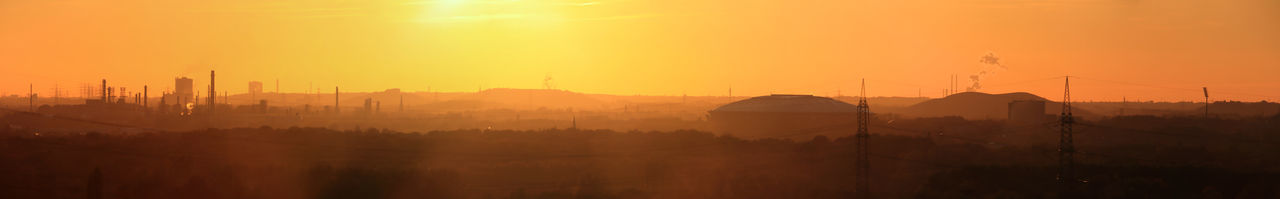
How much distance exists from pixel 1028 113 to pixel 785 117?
23.7 m

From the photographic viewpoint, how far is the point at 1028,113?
115 meters

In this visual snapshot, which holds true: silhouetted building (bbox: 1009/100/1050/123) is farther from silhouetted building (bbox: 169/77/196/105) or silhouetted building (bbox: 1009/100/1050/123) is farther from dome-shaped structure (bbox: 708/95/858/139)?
silhouetted building (bbox: 169/77/196/105)

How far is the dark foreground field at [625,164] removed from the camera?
58.3 metres

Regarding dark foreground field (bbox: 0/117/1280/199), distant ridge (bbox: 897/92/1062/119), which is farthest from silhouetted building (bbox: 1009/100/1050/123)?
distant ridge (bbox: 897/92/1062/119)

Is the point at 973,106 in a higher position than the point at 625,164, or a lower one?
higher

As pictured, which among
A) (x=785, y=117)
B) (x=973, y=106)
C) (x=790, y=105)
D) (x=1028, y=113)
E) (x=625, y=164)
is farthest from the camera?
(x=973, y=106)

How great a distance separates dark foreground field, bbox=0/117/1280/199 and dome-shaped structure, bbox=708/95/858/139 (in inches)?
327

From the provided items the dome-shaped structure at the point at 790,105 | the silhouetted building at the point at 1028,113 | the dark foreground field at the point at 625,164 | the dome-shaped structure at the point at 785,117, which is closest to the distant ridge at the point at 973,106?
the silhouetted building at the point at 1028,113

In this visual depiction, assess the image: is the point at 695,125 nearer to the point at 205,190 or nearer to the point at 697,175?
the point at 697,175

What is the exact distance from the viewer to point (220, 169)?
216 ft

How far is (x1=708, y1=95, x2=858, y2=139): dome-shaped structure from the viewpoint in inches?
4343

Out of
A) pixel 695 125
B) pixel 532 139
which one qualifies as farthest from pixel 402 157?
pixel 695 125

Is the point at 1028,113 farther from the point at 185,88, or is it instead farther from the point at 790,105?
the point at 185,88

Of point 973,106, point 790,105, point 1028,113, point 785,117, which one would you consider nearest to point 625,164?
point 785,117
